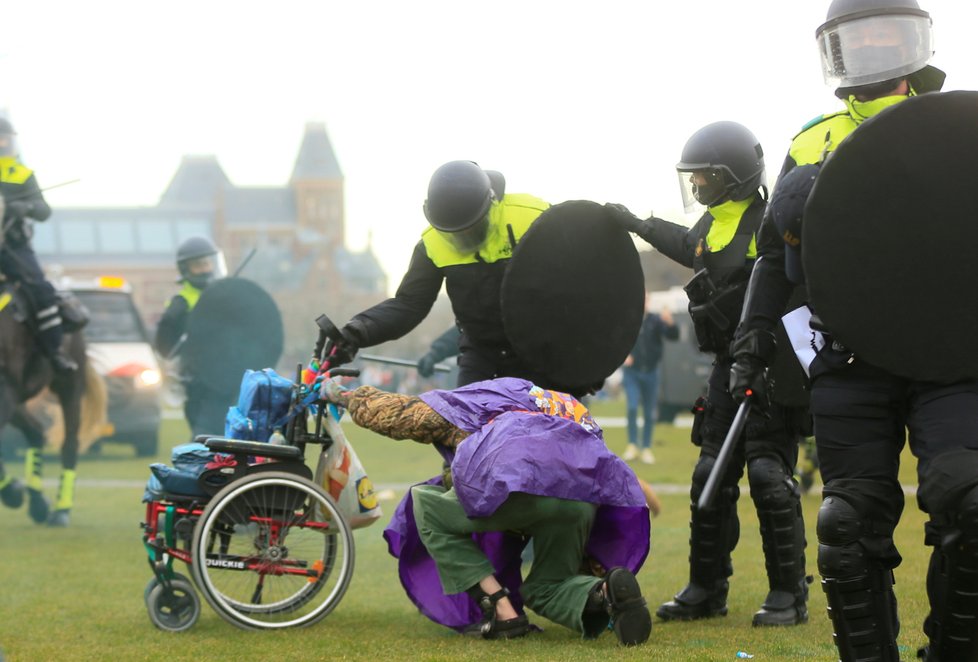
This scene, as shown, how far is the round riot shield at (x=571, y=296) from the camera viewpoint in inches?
252

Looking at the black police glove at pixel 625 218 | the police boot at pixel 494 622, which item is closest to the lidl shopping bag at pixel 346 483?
the police boot at pixel 494 622

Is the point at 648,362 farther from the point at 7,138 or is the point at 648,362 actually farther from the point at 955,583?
the point at 955,583

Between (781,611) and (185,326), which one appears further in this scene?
(185,326)

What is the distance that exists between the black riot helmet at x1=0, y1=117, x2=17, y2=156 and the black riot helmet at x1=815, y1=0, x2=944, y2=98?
7.33 metres

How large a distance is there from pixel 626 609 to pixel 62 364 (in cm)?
705

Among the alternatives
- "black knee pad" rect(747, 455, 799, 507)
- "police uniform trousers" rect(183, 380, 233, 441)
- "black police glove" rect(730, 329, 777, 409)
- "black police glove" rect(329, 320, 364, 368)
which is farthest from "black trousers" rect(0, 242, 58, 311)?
"black police glove" rect(730, 329, 777, 409)

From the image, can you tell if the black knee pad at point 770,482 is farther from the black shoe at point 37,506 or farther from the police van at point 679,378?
the police van at point 679,378

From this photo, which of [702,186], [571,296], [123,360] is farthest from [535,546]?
[123,360]

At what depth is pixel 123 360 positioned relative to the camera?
17359mm

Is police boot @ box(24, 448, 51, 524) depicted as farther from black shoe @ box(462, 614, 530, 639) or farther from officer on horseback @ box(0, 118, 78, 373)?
black shoe @ box(462, 614, 530, 639)

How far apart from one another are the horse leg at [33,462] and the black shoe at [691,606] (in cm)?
618

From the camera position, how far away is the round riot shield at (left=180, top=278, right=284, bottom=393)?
10344 mm

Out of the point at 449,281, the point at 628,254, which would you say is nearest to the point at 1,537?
the point at 449,281

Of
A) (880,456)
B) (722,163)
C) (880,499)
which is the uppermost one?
(722,163)
